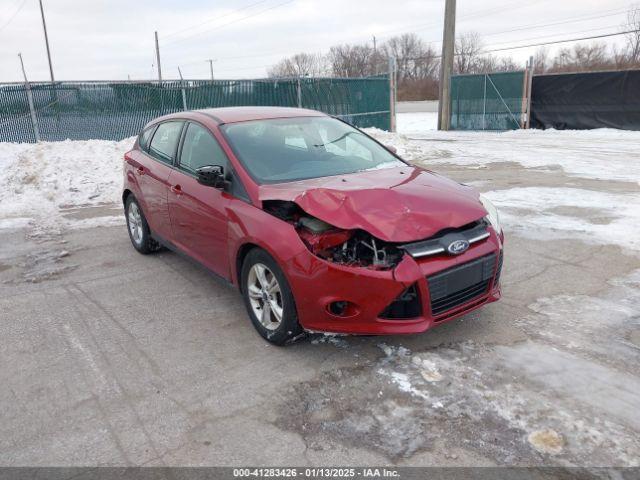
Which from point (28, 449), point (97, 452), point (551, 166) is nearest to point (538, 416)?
point (97, 452)

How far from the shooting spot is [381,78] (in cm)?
1869

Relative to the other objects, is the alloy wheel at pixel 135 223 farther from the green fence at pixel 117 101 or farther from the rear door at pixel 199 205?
the green fence at pixel 117 101

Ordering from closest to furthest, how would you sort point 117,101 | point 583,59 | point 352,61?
point 117,101
point 583,59
point 352,61

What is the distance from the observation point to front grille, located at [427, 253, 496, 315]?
3.34 meters

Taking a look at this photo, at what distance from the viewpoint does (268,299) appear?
12.4 feet

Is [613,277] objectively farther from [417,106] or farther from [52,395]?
[417,106]

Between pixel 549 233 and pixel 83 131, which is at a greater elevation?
pixel 83 131

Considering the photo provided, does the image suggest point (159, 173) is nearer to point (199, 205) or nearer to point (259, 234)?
point (199, 205)

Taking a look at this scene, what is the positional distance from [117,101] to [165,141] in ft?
29.1

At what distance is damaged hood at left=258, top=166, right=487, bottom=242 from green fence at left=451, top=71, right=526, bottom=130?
1826 centimetres

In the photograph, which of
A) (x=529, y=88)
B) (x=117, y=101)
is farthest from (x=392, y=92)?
(x=117, y=101)

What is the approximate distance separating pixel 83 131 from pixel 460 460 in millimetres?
12720

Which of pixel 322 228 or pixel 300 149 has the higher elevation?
pixel 300 149

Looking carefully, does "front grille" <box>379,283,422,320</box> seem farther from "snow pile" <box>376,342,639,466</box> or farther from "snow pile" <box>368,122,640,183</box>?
"snow pile" <box>368,122,640,183</box>
